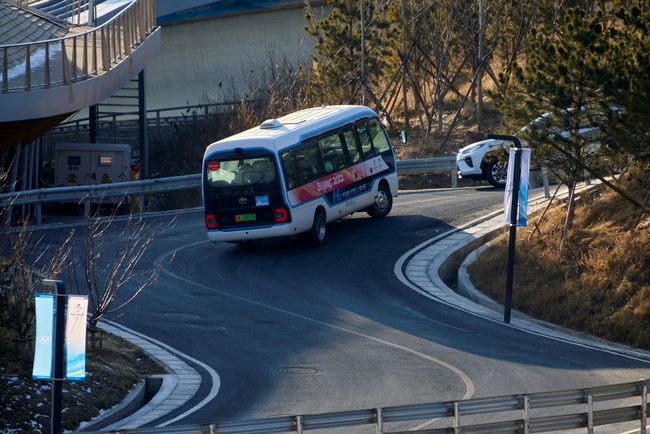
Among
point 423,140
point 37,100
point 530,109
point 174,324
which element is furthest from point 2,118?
point 423,140

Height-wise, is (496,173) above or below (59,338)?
above

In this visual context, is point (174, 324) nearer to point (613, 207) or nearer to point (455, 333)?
point (455, 333)

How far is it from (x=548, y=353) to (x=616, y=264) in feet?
13.5

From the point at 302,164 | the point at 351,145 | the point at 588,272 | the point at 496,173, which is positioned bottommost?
the point at 588,272

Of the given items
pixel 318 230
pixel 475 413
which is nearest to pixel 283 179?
pixel 318 230

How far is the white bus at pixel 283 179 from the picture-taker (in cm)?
2333

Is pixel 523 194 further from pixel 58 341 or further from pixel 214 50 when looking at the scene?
pixel 214 50

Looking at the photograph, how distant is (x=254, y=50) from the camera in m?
57.8

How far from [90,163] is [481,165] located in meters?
11.4

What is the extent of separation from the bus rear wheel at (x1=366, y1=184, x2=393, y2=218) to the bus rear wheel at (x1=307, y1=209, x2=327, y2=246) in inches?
96.4

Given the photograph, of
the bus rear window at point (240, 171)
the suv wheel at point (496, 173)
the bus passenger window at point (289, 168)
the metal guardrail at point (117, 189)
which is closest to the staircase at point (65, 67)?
the metal guardrail at point (117, 189)

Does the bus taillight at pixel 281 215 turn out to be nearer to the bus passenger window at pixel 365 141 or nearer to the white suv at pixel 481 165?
the bus passenger window at pixel 365 141

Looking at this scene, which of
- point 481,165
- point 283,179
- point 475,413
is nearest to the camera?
point 475,413

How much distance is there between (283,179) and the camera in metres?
23.2
